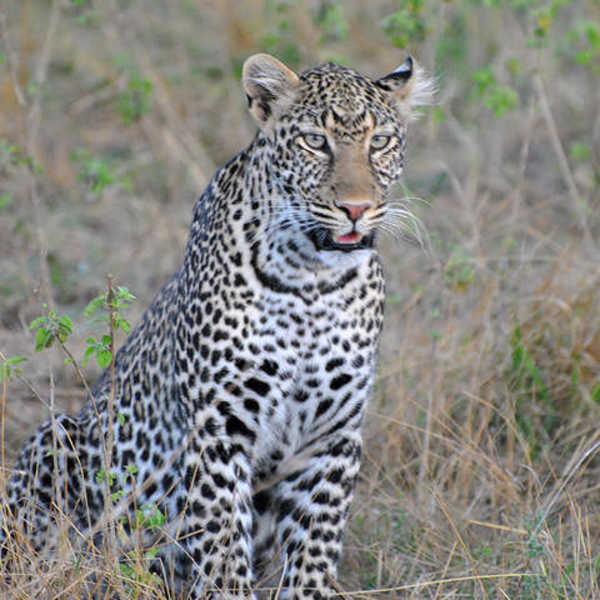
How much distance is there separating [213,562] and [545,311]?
9.58 ft

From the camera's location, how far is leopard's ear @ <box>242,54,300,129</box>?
Answer: 5664 millimetres

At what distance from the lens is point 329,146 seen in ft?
18.2

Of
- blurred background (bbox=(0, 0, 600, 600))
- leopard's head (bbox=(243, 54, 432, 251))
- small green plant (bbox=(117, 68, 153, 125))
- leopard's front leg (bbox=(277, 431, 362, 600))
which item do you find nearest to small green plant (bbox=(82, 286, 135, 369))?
blurred background (bbox=(0, 0, 600, 600))

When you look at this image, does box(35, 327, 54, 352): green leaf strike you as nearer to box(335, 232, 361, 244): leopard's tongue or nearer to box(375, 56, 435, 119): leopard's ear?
box(335, 232, 361, 244): leopard's tongue

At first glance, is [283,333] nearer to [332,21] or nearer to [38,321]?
[38,321]

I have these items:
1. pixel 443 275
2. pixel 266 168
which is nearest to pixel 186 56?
pixel 443 275

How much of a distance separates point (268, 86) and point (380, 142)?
22.9 inches

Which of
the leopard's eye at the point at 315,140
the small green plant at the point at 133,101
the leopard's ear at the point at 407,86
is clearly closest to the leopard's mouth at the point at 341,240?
the leopard's eye at the point at 315,140

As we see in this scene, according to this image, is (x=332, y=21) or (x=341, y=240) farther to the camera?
(x=332, y=21)

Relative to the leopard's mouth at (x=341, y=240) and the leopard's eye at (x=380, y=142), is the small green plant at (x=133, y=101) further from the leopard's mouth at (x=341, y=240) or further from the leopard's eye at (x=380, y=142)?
the leopard's mouth at (x=341, y=240)

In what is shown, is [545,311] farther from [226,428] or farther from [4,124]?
[4,124]

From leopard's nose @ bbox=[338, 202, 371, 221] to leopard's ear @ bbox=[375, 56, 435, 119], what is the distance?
33.2 inches

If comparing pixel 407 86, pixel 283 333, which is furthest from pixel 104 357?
pixel 407 86

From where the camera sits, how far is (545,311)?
7.60 m
